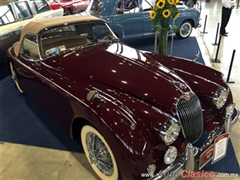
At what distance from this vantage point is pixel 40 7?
22.5 feet

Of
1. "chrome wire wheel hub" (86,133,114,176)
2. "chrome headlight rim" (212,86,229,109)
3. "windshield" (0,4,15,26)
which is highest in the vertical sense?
"windshield" (0,4,15,26)

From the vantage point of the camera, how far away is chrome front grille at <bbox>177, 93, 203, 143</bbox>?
2.04m

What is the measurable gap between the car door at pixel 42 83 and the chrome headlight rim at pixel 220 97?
4.88 ft

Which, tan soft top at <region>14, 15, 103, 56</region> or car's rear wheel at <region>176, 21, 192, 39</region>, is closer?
tan soft top at <region>14, 15, 103, 56</region>

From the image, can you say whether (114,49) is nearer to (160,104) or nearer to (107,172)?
(160,104)

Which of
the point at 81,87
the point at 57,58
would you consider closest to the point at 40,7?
the point at 57,58

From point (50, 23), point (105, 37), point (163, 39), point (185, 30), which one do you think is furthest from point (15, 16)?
point (185, 30)

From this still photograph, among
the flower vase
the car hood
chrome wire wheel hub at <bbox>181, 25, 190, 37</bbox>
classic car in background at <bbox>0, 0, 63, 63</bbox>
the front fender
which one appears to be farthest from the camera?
chrome wire wheel hub at <bbox>181, 25, 190, 37</bbox>

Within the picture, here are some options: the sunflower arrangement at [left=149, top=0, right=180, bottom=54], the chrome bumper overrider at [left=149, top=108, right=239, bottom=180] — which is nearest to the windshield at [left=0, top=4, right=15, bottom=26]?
the sunflower arrangement at [left=149, top=0, right=180, bottom=54]

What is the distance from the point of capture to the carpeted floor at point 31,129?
2.48m

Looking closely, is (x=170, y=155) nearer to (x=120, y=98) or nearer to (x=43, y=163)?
(x=120, y=98)

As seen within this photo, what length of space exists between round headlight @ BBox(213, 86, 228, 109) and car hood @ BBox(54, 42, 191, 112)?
12.7 inches

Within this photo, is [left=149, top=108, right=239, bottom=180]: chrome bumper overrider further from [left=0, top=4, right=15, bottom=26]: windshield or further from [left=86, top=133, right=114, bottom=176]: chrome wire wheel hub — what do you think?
[left=0, top=4, right=15, bottom=26]: windshield

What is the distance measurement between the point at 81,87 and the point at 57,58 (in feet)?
2.32
